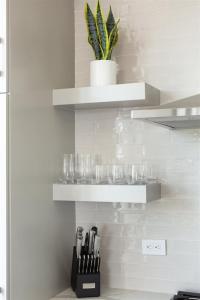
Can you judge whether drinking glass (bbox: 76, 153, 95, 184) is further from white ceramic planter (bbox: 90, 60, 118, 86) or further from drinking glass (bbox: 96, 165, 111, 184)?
white ceramic planter (bbox: 90, 60, 118, 86)

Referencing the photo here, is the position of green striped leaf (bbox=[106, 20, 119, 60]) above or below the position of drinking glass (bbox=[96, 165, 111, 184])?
above

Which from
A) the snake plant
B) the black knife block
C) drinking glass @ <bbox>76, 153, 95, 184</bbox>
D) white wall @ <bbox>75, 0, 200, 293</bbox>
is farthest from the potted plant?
the black knife block

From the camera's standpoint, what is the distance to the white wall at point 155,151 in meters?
2.37

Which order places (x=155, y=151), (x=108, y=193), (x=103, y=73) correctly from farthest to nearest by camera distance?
(x=155, y=151) → (x=103, y=73) → (x=108, y=193)

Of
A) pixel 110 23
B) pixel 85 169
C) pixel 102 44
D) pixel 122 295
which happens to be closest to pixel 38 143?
pixel 85 169

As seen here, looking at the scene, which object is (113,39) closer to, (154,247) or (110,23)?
(110,23)

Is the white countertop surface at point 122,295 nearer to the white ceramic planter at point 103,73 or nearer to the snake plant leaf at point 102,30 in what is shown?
the white ceramic planter at point 103,73

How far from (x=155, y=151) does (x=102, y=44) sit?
64 centimetres

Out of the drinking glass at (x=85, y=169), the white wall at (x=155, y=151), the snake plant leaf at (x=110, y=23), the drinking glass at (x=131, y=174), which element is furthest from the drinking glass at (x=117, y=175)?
the snake plant leaf at (x=110, y=23)

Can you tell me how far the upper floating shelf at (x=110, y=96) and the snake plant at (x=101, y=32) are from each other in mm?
216

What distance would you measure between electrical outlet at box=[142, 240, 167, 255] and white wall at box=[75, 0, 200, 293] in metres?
0.03

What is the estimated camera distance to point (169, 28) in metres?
2.43

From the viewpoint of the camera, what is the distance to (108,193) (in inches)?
86.9

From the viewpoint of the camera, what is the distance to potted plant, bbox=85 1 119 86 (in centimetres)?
233
